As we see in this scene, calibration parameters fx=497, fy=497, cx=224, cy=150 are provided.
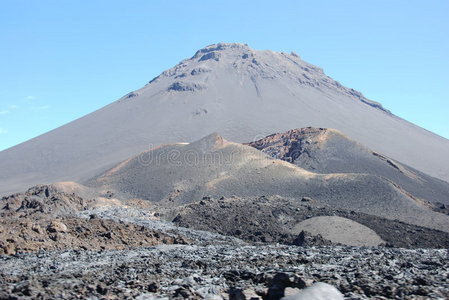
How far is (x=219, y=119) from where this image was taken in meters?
112

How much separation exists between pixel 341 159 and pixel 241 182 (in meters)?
14.8

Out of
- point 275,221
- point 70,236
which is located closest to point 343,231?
point 275,221

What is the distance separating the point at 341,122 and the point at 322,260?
103 m

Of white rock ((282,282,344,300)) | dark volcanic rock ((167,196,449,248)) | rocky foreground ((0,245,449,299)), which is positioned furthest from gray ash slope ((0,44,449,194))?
white rock ((282,282,344,300))

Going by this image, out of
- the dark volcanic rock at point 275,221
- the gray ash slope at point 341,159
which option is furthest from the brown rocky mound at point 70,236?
the gray ash slope at point 341,159

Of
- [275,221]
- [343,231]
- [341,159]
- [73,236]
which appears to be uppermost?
[341,159]

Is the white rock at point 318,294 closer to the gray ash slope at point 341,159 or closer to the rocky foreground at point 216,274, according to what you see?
the rocky foreground at point 216,274

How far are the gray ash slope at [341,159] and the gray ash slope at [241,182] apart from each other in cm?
681

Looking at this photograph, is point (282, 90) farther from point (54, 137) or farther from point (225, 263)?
point (225, 263)

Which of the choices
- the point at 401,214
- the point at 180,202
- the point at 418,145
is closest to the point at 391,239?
the point at 401,214

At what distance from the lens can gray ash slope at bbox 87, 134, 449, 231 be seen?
3978 centimetres

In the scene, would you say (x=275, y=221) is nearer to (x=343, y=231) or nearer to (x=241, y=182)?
(x=343, y=231)

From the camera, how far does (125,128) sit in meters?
112

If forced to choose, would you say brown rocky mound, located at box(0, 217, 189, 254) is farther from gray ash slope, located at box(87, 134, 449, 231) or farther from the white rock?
gray ash slope, located at box(87, 134, 449, 231)
